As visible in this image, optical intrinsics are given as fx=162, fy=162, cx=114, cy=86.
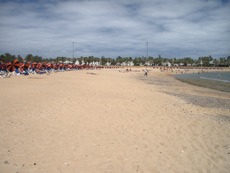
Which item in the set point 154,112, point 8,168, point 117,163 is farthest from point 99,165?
point 154,112

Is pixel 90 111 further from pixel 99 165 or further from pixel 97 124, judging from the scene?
pixel 99 165

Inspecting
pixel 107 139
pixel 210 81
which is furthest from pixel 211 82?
pixel 107 139

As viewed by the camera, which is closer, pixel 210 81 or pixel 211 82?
pixel 211 82

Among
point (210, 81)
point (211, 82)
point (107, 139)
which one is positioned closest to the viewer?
point (107, 139)

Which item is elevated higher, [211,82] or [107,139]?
[211,82]

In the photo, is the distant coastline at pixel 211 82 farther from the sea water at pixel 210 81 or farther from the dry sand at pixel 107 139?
the dry sand at pixel 107 139

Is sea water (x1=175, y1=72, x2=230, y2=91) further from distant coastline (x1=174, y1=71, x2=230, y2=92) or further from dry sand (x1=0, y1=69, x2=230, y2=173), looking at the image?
dry sand (x1=0, y1=69, x2=230, y2=173)

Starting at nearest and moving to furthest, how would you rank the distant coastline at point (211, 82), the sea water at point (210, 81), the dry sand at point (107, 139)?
the dry sand at point (107, 139) < the distant coastline at point (211, 82) < the sea water at point (210, 81)

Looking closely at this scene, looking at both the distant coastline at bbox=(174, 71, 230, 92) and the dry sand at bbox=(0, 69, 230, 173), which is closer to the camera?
the dry sand at bbox=(0, 69, 230, 173)

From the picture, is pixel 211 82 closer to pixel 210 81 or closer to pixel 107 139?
pixel 210 81

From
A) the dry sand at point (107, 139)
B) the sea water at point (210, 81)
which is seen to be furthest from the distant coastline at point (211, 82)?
the dry sand at point (107, 139)

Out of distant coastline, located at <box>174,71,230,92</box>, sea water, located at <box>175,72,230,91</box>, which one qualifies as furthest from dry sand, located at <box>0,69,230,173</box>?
sea water, located at <box>175,72,230,91</box>

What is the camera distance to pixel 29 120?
5.36m

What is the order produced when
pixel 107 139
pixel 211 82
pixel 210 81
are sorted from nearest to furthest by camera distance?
pixel 107 139
pixel 211 82
pixel 210 81
